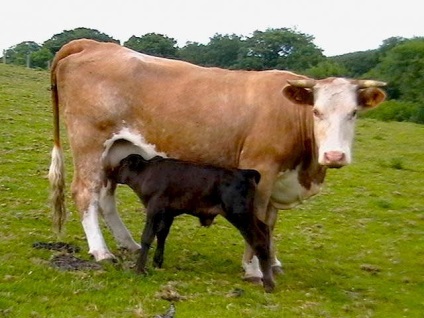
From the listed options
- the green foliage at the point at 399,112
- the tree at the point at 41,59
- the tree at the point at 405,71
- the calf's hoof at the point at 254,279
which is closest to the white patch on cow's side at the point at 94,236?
the calf's hoof at the point at 254,279

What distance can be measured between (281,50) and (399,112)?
33.5 meters

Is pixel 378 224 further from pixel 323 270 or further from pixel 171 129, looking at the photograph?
pixel 171 129

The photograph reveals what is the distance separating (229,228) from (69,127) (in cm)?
357

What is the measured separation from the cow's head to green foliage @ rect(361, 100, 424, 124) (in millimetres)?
39602

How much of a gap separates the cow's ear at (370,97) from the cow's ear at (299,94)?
1.83ft

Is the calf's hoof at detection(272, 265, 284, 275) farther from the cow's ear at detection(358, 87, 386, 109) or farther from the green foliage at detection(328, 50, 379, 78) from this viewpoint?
the green foliage at detection(328, 50, 379, 78)

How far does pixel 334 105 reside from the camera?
8.40 metres

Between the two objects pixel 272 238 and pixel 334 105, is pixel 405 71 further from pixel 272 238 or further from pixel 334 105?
pixel 334 105

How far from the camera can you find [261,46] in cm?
7788

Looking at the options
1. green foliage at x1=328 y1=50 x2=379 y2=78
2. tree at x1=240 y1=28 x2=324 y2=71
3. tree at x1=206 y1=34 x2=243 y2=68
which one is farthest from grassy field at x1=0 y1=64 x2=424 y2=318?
tree at x1=206 y1=34 x2=243 y2=68

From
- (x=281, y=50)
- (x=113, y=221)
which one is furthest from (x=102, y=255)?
(x=281, y=50)

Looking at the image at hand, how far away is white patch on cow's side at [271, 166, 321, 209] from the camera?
9.02m

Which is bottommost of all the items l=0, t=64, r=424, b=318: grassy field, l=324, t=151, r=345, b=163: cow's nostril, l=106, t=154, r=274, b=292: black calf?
l=0, t=64, r=424, b=318: grassy field

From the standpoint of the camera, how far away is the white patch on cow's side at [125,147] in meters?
9.40
